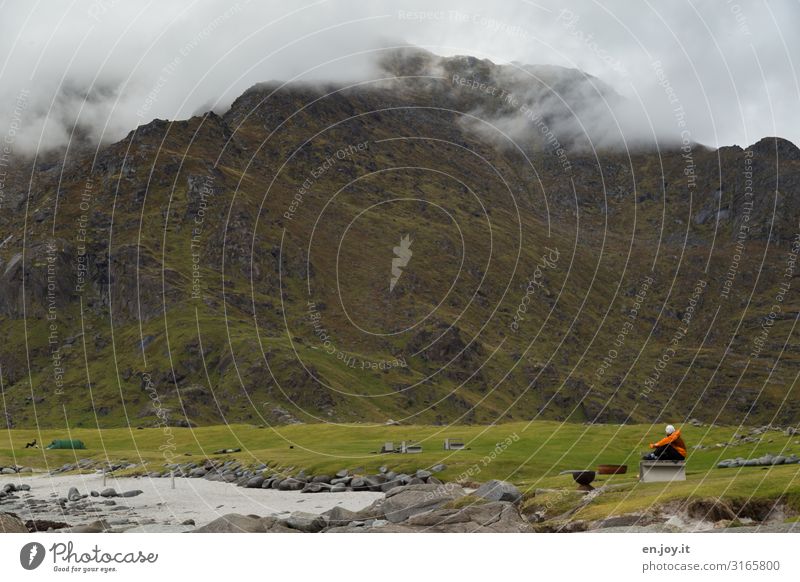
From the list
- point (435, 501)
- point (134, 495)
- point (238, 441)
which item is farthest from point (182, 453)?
point (435, 501)

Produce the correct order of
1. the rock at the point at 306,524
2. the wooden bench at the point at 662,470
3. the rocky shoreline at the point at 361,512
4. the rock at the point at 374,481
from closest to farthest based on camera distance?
1. the rocky shoreline at the point at 361,512
2. the wooden bench at the point at 662,470
3. the rock at the point at 306,524
4. the rock at the point at 374,481

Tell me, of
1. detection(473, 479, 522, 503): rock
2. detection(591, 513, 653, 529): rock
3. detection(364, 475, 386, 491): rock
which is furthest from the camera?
detection(364, 475, 386, 491): rock

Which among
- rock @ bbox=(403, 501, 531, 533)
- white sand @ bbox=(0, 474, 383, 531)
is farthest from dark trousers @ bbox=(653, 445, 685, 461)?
white sand @ bbox=(0, 474, 383, 531)

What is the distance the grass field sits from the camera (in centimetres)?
3934

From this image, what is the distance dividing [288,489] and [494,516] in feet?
122

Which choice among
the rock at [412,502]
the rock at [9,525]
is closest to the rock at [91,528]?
the rock at [9,525]

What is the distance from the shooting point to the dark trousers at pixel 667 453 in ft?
136

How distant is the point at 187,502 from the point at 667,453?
125 ft

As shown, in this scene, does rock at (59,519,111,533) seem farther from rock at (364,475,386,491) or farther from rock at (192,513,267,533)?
rock at (364,475,386,491)

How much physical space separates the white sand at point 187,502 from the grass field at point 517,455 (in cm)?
713

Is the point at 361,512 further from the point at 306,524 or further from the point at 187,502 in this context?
the point at 187,502

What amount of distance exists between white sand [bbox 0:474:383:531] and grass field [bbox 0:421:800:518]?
7.13m

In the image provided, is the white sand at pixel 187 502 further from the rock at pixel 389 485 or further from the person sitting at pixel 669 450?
the person sitting at pixel 669 450
